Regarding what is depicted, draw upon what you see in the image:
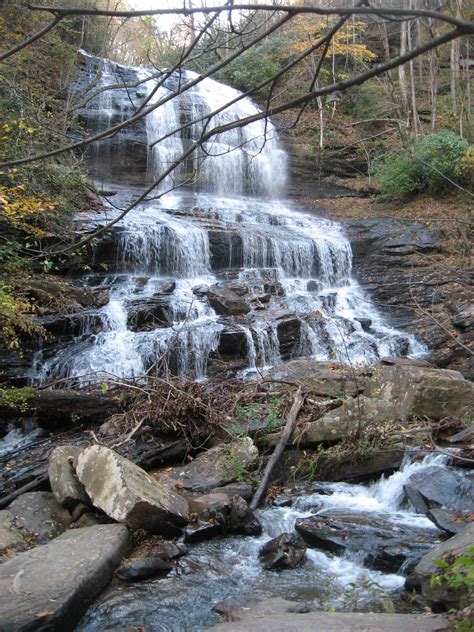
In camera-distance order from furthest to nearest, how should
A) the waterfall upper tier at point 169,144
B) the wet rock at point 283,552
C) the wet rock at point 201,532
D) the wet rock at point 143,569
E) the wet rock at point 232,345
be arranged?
the waterfall upper tier at point 169,144
the wet rock at point 232,345
the wet rock at point 201,532
the wet rock at point 283,552
the wet rock at point 143,569

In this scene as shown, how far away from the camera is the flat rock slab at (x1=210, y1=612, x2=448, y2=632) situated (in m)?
2.81

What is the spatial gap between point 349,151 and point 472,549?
841 inches

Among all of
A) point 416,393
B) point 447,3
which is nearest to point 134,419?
point 416,393

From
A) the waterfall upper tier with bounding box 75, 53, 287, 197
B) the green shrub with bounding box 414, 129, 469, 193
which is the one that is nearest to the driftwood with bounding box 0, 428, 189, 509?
the waterfall upper tier with bounding box 75, 53, 287, 197

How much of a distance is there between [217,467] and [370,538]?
1952mm

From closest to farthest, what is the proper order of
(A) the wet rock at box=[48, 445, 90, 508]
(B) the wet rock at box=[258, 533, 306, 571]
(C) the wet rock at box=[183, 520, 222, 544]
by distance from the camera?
(B) the wet rock at box=[258, 533, 306, 571]
(C) the wet rock at box=[183, 520, 222, 544]
(A) the wet rock at box=[48, 445, 90, 508]

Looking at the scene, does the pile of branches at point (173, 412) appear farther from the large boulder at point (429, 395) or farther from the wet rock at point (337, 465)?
the large boulder at point (429, 395)

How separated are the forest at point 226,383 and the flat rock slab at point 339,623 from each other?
3 centimetres

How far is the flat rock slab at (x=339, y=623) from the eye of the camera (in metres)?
2.81

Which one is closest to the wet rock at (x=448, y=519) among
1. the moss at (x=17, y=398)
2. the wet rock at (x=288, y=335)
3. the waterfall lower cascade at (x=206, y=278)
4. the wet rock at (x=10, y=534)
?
the wet rock at (x=10, y=534)

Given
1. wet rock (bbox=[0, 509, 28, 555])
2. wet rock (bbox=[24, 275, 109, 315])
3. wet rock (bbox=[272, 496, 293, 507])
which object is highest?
wet rock (bbox=[24, 275, 109, 315])

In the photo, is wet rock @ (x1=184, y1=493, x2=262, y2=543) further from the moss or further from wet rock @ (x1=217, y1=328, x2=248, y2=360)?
wet rock @ (x1=217, y1=328, x2=248, y2=360)

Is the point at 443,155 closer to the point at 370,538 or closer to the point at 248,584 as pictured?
the point at 370,538

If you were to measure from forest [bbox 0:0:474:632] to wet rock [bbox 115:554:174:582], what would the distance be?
2cm
